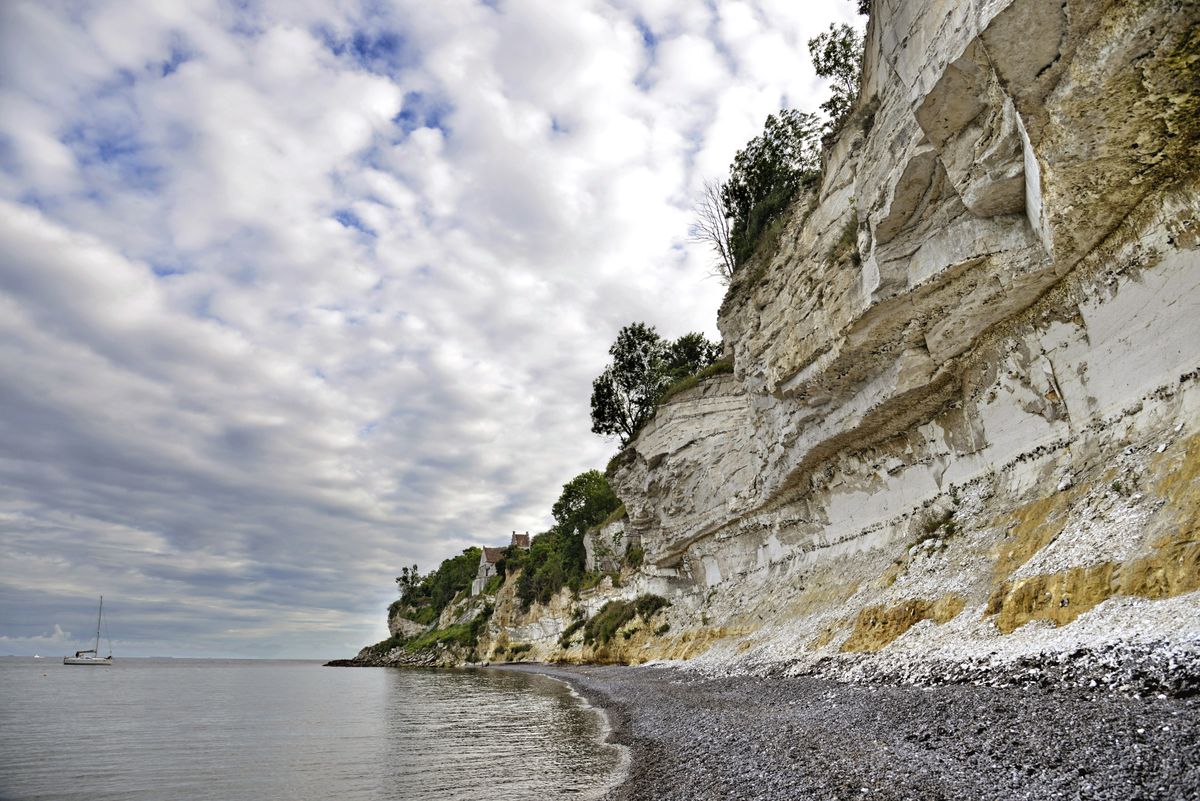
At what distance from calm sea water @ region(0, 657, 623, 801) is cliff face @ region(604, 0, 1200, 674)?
6.86 meters

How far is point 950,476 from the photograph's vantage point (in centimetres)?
1739

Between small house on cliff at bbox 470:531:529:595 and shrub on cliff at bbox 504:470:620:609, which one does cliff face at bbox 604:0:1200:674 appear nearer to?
shrub on cliff at bbox 504:470:620:609

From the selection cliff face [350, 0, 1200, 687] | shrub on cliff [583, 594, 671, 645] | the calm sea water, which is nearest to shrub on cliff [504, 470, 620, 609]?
shrub on cliff [583, 594, 671, 645]

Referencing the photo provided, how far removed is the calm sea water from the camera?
11758 mm

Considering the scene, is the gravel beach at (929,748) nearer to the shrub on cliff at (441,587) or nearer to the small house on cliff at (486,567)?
the small house on cliff at (486,567)

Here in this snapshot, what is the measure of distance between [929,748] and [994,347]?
11193 millimetres

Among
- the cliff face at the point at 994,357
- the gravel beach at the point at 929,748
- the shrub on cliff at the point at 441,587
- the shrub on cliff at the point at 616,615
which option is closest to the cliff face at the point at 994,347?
the cliff face at the point at 994,357

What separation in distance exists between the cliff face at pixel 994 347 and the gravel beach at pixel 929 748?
4.77ft

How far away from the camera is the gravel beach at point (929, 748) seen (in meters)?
5.43

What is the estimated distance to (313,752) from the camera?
16469 millimetres

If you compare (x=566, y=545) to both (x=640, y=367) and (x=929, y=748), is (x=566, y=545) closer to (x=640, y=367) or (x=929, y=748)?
(x=640, y=367)

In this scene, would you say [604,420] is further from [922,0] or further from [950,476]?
[922,0]

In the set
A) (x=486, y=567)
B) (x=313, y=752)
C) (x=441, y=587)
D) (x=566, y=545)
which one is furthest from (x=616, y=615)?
(x=441, y=587)

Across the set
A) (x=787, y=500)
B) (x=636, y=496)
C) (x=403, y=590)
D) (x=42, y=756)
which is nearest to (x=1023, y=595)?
(x=787, y=500)
